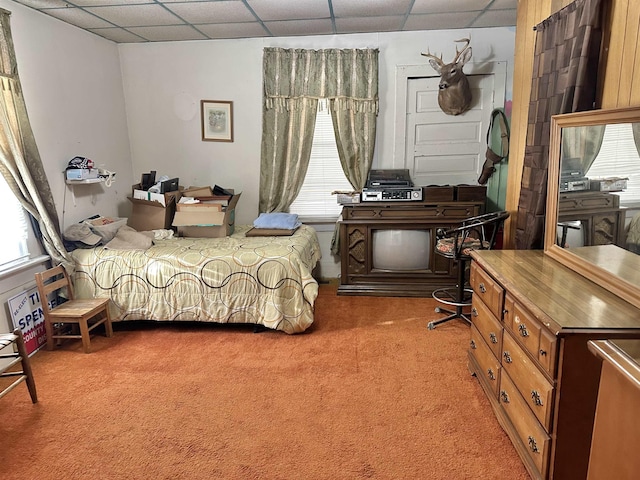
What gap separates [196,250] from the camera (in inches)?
Result: 132

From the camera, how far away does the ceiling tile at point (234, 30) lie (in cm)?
377

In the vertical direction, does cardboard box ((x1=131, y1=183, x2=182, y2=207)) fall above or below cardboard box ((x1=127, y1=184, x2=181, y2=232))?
above

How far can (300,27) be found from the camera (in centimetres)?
387

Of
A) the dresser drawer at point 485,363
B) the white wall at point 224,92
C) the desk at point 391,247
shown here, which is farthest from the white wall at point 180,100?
the dresser drawer at point 485,363

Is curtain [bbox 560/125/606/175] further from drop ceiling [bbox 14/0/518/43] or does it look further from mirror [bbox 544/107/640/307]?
drop ceiling [bbox 14/0/518/43]

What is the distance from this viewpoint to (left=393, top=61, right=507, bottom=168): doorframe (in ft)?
13.3

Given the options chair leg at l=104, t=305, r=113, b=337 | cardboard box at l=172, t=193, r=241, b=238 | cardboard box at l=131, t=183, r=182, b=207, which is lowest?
chair leg at l=104, t=305, r=113, b=337

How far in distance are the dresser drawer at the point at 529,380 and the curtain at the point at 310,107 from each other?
2.65 m

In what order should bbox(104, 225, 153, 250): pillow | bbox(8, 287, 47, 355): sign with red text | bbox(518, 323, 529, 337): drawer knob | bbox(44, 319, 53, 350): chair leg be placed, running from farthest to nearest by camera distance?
bbox(104, 225, 153, 250): pillow
bbox(44, 319, 53, 350): chair leg
bbox(8, 287, 47, 355): sign with red text
bbox(518, 323, 529, 337): drawer knob

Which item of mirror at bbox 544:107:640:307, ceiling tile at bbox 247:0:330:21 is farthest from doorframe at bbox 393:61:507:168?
mirror at bbox 544:107:640:307

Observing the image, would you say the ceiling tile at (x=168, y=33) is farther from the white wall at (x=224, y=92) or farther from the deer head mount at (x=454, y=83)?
the deer head mount at (x=454, y=83)

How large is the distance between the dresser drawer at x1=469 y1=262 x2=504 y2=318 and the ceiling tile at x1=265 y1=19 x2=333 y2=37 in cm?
257

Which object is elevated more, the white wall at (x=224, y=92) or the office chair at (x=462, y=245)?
the white wall at (x=224, y=92)

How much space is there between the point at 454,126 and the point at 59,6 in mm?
3478
